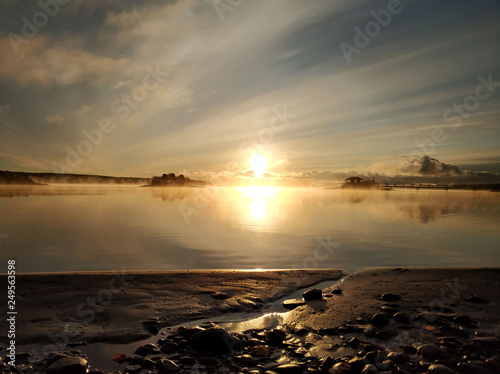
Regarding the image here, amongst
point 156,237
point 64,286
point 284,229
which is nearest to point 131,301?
point 64,286

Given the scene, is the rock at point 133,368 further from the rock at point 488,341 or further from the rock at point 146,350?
the rock at point 488,341

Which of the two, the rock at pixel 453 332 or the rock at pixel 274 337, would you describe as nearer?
the rock at pixel 274 337

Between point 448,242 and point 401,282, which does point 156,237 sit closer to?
point 401,282

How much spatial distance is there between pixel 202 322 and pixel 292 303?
225 centimetres

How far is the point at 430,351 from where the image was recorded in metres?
5.64

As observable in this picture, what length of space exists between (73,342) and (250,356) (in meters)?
3.24

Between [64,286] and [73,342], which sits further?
[64,286]

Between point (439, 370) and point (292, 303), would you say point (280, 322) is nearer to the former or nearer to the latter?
point (292, 303)

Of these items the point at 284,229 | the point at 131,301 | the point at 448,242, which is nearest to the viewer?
the point at 131,301

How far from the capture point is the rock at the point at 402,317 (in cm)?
705

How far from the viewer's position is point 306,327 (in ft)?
22.3

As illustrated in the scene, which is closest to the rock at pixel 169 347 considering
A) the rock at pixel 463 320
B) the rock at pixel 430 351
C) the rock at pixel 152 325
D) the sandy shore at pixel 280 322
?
the sandy shore at pixel 280 322

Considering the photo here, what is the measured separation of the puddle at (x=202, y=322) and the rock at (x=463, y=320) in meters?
3.53

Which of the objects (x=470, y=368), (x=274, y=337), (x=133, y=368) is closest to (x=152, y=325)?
(x=133, y=368)
